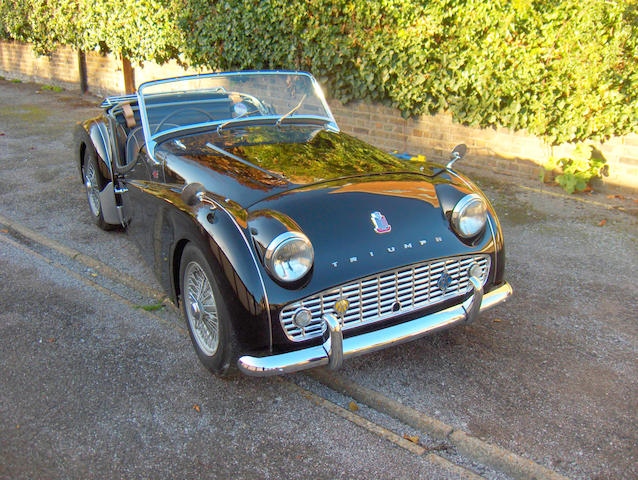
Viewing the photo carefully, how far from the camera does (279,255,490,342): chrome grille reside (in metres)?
2.87

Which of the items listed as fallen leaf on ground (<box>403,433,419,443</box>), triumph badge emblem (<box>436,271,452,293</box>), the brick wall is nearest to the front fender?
fallen leaf on ground (<box>403,433,419,443</box>)

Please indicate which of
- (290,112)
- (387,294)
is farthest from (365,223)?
(290,112)

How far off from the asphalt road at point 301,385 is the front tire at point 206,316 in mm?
165

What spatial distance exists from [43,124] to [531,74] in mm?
8379

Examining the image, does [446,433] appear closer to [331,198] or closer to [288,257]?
[288,257]

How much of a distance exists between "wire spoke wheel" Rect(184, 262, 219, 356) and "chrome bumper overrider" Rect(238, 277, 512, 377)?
420 mm

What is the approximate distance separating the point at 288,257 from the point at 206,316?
2.37 feet

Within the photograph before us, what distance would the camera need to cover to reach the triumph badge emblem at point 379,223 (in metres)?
3.07

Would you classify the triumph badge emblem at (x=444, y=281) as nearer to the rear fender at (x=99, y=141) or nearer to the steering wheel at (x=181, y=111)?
the steering wheel at (x=181, y=111)

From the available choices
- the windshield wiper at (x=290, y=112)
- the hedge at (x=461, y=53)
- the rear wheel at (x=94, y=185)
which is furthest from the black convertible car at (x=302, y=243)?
the hedge at (x=461, y=53)

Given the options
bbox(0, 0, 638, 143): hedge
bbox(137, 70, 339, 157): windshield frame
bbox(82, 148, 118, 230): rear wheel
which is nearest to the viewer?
bbox(137, 70, 339, 157): windshield frame

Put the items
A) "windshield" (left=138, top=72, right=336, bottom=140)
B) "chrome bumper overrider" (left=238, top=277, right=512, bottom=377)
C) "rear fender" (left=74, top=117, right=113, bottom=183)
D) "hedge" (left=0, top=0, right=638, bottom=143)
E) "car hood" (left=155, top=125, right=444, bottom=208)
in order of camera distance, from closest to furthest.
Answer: "chrome bumper overrider" (left=238, top=277, right=512, bottom=377)
"car hood" (left=155, top=125, right=444, bottom=208)
"windshield" (left=138, top=72, right=336, bottom=140)
"rear fender" (left=74, top=117, right=113, bottom=183)
"hedge" (left=0, top=0, right=638, bottom=143)

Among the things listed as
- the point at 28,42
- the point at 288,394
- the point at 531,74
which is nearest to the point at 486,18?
the point at 531,74

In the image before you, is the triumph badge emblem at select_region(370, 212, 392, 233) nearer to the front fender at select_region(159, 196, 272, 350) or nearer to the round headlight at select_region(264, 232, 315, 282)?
the round headlight at select_region(264, 232, 315, 282)
